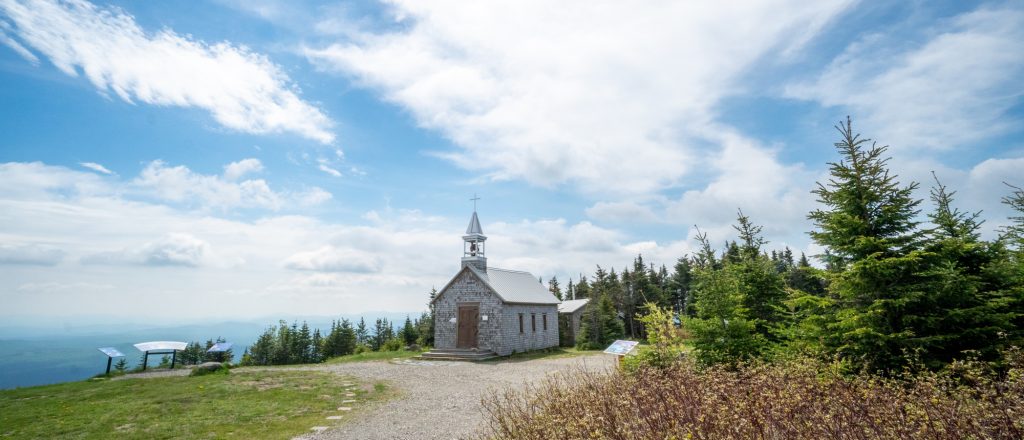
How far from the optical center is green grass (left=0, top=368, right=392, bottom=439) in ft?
28.1

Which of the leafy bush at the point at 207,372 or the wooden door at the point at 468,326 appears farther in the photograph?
the wooden door at the point at 468,326

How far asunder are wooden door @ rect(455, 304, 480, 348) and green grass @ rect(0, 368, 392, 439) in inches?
409

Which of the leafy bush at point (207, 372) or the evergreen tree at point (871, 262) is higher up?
the evergreen tree at point (871, 262)

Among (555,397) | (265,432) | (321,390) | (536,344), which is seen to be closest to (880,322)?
(555,397)

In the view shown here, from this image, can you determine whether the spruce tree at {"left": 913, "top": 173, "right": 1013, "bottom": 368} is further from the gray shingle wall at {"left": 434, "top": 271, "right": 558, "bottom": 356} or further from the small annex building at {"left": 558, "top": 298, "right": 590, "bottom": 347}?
the small annex building at {"left": 558, "top": 298, "right": 590, "bottom": 347}

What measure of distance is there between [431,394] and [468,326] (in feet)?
39.6

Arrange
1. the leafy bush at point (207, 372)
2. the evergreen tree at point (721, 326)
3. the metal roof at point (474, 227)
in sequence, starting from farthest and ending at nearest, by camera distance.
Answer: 1. the metal roof at point (474, 227)
2. the leafy bush at point (207, 372)
3. the evergreen tree at point (721, 326)

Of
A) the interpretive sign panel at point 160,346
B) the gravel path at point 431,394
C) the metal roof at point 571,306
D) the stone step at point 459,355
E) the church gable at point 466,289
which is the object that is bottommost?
the gravel path at point 431,394

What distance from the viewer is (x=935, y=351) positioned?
302 inches

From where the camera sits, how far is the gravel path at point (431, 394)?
28.8 ft

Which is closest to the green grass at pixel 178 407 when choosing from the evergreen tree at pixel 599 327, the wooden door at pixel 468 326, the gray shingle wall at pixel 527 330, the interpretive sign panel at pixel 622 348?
the interpretive sign panel at pixel 622 348

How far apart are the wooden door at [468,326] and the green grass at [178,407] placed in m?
10.4

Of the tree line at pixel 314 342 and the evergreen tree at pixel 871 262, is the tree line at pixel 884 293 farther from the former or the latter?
the tree line at pixel 314 342

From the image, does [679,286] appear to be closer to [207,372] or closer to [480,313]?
[480,313]
